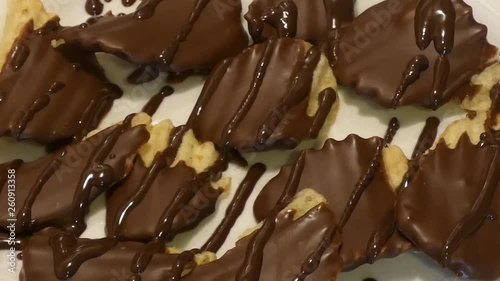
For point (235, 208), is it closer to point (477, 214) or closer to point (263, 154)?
point (263, 154)

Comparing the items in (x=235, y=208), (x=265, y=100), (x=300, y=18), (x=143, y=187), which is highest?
(x=300, y=18)

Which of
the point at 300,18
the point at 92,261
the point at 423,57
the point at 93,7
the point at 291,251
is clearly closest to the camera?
the point at 291,251

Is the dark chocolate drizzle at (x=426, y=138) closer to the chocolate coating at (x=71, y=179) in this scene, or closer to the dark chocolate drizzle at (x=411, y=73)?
the dark chocolate drizzle at (x=411, y=73)

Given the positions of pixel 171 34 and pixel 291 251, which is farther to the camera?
pixel 171 34

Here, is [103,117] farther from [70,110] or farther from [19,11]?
[19,11]

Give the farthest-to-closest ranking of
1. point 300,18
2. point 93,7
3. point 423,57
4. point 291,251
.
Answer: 1. point 93,7
2. point 300,18
3. point 423,57
4. point 291,251

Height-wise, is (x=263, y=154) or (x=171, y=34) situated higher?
(x=171, y=34)

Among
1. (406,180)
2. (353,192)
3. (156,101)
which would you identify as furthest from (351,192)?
(156,101)
